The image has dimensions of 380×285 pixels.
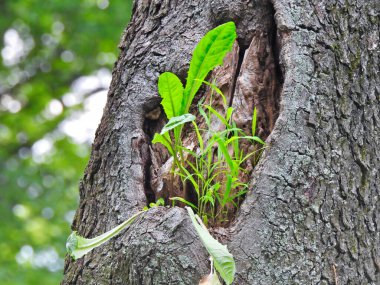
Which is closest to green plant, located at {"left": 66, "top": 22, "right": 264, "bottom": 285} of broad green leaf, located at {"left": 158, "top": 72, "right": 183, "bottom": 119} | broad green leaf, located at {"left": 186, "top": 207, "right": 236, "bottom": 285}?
broad green leaf, located at {"left": 158, "top": 72, "right": 183, "bottom": 119}

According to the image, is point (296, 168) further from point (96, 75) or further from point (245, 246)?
point (96, 75)

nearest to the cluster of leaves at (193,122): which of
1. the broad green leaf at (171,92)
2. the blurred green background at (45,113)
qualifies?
the broad green leaf at (171,92)

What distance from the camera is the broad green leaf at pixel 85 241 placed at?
5.58 ft

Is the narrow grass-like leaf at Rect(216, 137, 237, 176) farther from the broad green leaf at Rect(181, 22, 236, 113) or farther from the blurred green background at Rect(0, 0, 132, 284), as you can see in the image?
the blurred green background at Rect(0, 0, 132, 284)

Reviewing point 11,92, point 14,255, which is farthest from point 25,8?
point 14,255

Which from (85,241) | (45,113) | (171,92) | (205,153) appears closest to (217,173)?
(205,153)

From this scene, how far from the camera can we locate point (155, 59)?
80.0 inches

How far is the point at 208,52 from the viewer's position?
1788mm

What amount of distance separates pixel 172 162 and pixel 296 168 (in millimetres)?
389

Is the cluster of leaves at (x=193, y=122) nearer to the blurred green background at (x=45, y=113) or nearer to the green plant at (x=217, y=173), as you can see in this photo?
the green plant at (x=217, y=173)

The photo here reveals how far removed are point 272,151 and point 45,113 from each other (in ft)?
29.4

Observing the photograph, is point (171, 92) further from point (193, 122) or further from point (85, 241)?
point (85, 241)

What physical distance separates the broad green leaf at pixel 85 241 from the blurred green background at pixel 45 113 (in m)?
6.14

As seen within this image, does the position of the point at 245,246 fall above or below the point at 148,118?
below
